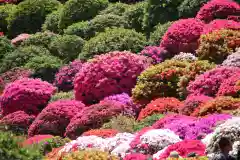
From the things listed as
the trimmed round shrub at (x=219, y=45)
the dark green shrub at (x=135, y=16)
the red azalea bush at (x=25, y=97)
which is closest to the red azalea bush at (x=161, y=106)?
the trimmed round shrub at (x=219, y=45)

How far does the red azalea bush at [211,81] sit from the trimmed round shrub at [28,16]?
15.5 meters

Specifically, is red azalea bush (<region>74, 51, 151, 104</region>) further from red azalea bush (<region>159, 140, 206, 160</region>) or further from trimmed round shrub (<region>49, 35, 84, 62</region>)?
red azalea bush (<region>159, 140, 206, 160</region>)

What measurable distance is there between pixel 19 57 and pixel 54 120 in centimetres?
756

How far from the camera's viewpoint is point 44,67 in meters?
22.9

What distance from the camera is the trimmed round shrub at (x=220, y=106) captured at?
13.2m

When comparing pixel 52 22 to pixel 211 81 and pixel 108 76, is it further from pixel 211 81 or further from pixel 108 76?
pixel 211 81

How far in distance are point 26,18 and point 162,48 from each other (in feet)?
37.8

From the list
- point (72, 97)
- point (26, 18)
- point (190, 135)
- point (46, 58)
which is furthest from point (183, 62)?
point (26, 18)

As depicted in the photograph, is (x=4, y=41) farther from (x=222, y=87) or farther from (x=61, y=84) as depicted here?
(x=222, y=87)

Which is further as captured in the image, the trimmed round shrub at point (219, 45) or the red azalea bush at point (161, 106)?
the trimmed round shrub at point (219, 45)

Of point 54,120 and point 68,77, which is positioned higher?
point 54,120

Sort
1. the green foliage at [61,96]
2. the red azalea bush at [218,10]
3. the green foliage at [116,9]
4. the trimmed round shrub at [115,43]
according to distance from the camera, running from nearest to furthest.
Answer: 1. the green foliage at [61,96]
2. the red azalea bush at [218,10]
3. the trimmed round shrub at [115,43]
4. the green foliage at [116,9]

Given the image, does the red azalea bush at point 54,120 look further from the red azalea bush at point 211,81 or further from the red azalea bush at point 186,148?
the red azalea bush at point 186,148

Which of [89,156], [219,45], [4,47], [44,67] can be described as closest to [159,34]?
[44,67]
